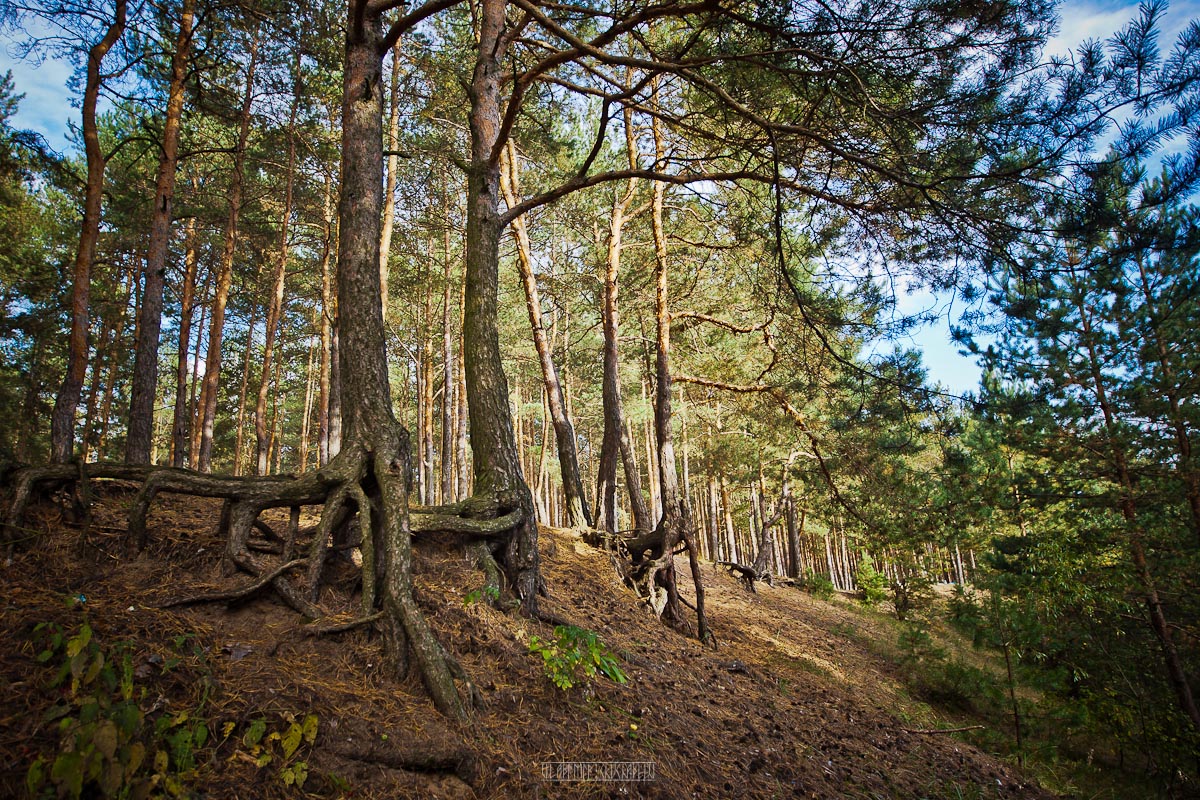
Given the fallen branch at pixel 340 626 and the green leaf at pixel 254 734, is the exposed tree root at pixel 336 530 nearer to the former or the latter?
the fallen branch at pixel 340 626

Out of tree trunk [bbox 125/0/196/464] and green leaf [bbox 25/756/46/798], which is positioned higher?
tree trunk [bbox 125/0/196/464]

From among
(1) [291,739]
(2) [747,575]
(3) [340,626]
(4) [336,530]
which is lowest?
(2) [747,575]

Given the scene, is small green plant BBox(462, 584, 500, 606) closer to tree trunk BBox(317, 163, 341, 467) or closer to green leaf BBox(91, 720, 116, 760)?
green leaf BBox(91, 720, 116, 760)

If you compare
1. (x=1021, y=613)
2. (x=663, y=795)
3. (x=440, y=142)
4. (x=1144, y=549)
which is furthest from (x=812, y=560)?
(x=663, y=795)

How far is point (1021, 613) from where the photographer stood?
→ 7.84 metres

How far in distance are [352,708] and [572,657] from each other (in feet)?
4.89

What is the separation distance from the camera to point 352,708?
2.82 m

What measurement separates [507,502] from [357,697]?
2314mm

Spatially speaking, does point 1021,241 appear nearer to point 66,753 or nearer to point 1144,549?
point 66,753

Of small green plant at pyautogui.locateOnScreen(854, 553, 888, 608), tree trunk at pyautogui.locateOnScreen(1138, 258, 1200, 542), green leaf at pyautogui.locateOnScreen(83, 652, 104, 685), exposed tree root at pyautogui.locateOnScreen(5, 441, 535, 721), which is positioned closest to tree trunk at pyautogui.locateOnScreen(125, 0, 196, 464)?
exposed tree root at pyautogui.locateOnScreen(5, 441, 535, 721)

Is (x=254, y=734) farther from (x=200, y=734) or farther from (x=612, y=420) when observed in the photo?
(x=612, y=420)

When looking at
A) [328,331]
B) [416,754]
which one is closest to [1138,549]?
[416,754]

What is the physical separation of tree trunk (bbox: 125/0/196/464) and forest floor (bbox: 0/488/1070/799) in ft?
10.2

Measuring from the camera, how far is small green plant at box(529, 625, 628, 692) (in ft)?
12.2
